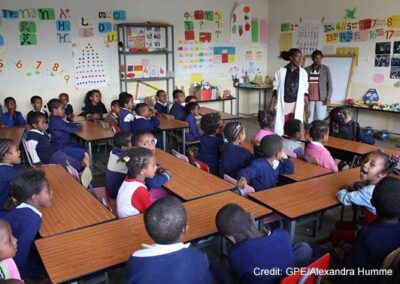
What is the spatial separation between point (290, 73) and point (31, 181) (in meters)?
3.95

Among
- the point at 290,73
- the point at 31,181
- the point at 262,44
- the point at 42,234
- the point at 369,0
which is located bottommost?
the point at 42,234

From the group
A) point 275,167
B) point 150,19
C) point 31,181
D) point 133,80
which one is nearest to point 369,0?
point 150,19

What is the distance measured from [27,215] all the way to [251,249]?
1163 millimetres

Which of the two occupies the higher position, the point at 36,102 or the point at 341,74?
the point at 341,74

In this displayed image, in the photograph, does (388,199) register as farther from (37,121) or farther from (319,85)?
(319,85)

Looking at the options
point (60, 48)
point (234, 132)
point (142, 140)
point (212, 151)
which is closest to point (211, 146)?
point (212, 151)

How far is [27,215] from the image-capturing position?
1.97 meters

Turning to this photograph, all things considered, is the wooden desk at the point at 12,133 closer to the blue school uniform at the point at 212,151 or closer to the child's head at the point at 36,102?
the child's head at the point at 36,102

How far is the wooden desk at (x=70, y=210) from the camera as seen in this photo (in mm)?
2074

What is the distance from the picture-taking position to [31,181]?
2127 mm

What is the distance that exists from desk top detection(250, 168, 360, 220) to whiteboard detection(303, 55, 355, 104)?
15.8ft

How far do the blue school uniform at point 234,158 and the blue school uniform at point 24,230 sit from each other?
5.35 feet

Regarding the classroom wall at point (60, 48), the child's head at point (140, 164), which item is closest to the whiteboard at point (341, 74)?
the classroom wall at point (60, 48)

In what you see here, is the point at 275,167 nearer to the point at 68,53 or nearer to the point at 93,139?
the point at 93,139
